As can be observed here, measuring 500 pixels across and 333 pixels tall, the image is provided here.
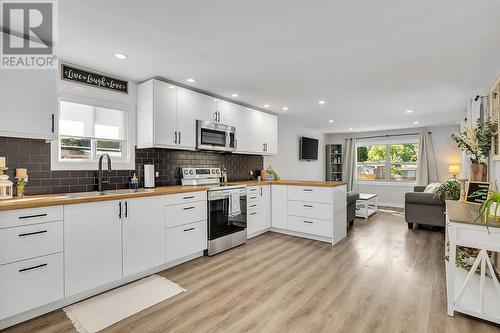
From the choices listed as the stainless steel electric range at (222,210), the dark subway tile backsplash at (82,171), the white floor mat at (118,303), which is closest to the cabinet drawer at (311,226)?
the stainless steel electric range at (222,210)

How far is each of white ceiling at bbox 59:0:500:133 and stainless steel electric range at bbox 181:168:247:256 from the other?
1374mm

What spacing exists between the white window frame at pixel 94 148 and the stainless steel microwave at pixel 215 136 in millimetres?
896

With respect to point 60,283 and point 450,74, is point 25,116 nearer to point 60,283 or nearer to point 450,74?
point 60,283

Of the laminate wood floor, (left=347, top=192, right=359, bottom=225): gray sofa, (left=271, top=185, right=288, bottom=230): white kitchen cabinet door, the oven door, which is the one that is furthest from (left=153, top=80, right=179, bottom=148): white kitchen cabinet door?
(left=347, top=192, right=359, bottom=225): gray sofa

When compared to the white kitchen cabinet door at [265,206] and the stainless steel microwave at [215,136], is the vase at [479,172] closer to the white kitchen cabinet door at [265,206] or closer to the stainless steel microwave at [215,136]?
the white kitchen cabinet door at [265,206]

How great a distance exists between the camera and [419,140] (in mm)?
7277

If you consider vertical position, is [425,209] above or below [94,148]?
below

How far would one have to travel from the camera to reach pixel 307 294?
244cm

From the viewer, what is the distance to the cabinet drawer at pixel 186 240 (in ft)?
9.82

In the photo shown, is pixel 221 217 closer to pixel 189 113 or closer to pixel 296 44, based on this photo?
pixel 189 113

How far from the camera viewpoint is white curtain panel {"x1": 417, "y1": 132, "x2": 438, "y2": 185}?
7.05 m

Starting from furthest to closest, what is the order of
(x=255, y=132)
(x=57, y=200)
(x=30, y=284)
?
(x=255, y=132) → (x=57, y=200) → (x=30, y=284)

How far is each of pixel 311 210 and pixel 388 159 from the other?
5.24 metres

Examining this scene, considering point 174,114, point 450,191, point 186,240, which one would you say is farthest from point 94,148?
point 450,191
